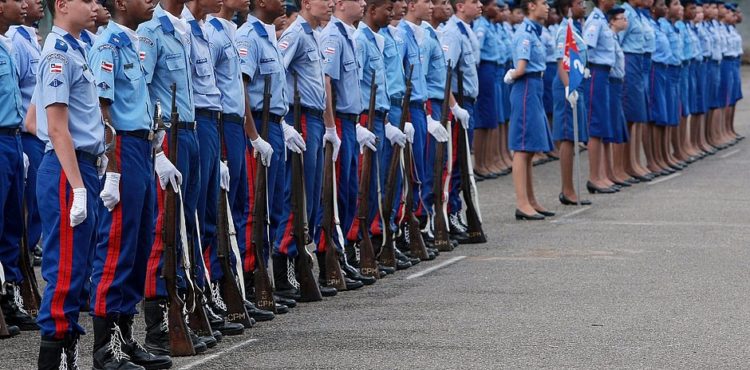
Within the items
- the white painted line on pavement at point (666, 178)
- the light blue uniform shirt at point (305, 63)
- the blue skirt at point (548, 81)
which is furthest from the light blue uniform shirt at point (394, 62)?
the blue skirt at point (548, 81)

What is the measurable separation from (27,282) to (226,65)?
1.80 metres

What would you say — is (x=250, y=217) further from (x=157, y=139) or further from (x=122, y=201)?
(x=122, y=201)

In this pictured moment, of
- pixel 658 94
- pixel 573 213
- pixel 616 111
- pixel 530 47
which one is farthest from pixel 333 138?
pixel 658 94

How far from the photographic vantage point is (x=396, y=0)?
11320mm

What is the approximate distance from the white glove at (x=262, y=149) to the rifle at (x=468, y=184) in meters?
3.75

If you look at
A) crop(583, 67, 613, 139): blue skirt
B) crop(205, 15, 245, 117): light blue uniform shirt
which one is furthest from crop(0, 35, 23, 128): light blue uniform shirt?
crop(583, 67, 613, 139): blue skirt

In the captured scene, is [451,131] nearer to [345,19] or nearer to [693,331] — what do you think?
[345,19]

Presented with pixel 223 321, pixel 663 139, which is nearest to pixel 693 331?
pixel 223 321

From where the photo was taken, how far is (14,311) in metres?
8.89

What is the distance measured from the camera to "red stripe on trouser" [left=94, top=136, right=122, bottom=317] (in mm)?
7129

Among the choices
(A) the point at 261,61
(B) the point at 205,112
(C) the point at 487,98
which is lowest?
(B) the point at 205,112

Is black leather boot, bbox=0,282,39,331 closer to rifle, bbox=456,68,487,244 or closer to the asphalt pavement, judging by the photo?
the asphalt pavement

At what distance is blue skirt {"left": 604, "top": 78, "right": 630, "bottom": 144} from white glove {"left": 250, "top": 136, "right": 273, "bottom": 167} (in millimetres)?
8277

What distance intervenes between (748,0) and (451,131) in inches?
1414
